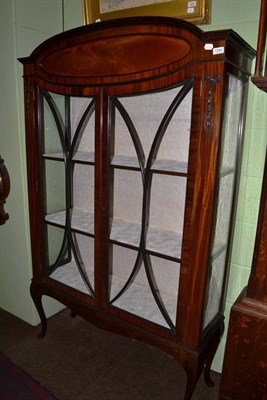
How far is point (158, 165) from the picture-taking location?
1400 mm

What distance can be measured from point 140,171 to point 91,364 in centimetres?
120

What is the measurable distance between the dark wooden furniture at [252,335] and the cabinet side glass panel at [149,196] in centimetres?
28

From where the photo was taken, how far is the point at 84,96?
142 cm

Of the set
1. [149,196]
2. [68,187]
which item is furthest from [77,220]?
[149,196]

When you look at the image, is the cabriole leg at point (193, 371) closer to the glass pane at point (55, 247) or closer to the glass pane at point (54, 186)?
the glass pane at point (55, 247)

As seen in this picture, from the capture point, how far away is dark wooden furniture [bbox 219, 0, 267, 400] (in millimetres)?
1166

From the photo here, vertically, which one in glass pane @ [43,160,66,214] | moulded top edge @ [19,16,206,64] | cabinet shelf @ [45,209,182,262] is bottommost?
cabinet shelf @ [45,209,182,262]

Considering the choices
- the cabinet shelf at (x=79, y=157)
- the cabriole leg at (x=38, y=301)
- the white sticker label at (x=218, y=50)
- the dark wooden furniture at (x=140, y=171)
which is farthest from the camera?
the cabriole leg at (x=38, y=301)

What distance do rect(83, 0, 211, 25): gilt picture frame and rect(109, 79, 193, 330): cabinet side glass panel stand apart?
0.42 m

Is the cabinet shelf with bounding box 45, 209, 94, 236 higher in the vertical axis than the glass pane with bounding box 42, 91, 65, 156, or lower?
lower

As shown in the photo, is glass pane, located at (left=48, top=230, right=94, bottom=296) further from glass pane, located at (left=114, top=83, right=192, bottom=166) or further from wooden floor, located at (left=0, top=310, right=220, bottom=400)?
glass pane, located at (left=114, top=83, right=192, bottom=166)

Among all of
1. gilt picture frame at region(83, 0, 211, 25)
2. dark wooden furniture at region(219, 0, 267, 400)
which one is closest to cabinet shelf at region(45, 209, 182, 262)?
dark wooden furniture at region(219, 0, 267, 400)

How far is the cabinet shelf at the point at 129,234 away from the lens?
141 cm

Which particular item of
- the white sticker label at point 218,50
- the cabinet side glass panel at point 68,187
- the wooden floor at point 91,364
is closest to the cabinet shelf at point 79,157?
the cabinet side glass panel at point 68,187
